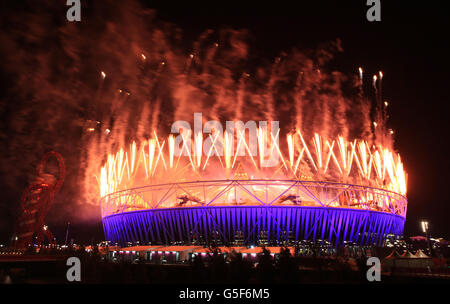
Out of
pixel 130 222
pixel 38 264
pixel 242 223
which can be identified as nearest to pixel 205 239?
pixel 242 223

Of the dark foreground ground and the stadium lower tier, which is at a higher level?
the dark foreground ground

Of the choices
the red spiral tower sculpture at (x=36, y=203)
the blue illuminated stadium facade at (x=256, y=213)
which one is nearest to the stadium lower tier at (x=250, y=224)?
the blue illuminated stadium facade at (x=256, y=213)

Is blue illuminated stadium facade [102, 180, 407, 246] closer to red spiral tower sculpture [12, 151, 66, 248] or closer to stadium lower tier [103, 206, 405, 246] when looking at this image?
stadium lower tier [103, 206, 405, 246]

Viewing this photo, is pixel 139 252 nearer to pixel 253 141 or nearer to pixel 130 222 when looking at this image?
pixel 130 222

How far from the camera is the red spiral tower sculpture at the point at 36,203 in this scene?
141 feet

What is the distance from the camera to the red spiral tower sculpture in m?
43.1

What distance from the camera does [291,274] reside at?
42.8ft

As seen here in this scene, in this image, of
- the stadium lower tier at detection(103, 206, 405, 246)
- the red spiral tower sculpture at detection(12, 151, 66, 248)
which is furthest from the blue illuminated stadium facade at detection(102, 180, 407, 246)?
the red spiral tower sculpture at detection(12, 151, 66, 248)

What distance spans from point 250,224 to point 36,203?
3157cm

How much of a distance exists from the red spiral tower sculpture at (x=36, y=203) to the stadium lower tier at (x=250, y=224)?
12.9 m

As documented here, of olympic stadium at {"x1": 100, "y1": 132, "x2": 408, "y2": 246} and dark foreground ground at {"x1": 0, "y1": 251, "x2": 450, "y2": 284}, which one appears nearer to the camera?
dark foreground ground at {"x1": 0, "y1": 251, "x2": 450, "y2": 284}

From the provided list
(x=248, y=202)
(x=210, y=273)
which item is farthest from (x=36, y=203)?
(x=210, y=273)

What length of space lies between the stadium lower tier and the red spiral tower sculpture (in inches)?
508

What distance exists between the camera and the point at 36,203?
45.9 metres
